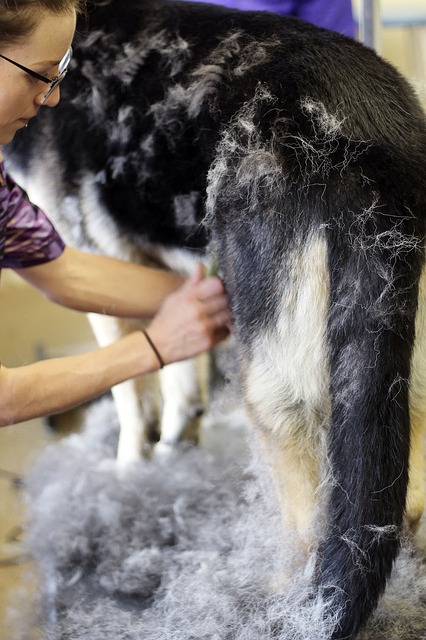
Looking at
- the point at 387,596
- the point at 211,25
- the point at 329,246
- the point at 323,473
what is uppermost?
the point at 211,25

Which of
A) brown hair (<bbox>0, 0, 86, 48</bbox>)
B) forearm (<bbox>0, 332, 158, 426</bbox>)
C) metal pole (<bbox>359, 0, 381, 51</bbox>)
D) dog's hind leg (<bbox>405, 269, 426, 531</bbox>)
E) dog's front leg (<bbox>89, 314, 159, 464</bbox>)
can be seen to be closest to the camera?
brown hair (<bbox>0, 0, 86, 48</bbox>)

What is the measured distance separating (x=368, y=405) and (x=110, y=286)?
62 cm

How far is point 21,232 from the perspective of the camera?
122 cm

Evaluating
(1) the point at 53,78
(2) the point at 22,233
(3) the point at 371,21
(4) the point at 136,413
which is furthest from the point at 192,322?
(3) the point at 371,21

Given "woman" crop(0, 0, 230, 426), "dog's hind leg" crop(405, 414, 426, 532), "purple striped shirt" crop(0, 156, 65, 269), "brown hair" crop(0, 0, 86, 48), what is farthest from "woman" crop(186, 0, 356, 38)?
"dog's hind leg" crop(405, 414, 426, 532)

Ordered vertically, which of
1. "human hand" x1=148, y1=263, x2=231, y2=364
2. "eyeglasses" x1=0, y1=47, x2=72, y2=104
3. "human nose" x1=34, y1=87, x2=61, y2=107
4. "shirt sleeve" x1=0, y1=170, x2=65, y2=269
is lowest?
"human hand" x1=148, y1=263, x2=231, y2=364

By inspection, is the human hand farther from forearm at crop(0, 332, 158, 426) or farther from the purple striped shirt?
the purple striped shirt

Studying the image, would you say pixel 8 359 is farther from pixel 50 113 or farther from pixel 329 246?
pixel 329 246

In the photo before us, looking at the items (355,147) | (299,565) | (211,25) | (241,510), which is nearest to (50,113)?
(211,25)

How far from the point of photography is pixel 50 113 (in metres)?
1.42

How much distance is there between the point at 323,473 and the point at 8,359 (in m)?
0.75

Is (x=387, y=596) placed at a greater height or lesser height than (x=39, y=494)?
greater

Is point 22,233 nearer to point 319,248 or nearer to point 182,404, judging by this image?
point 319,248

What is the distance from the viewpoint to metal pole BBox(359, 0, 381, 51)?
1.79 meters
